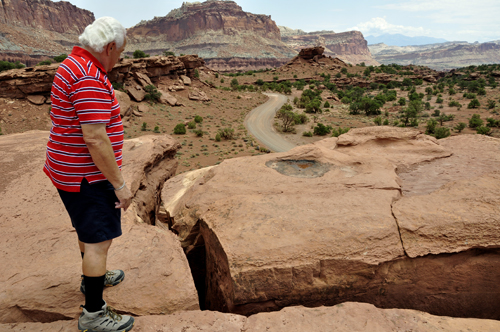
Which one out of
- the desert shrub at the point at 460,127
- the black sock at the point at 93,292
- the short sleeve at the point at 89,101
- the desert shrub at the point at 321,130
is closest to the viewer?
the short sleeve at the point at 89,101

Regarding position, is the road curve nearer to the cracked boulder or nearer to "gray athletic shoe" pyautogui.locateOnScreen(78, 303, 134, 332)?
the cracked boulder

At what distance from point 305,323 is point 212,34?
15794 cm

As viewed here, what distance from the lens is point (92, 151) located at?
2.21 meters

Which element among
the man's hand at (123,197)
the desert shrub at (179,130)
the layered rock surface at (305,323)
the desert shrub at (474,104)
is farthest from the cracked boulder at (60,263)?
the desert shrub at (474,104)

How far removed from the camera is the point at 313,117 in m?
33.3

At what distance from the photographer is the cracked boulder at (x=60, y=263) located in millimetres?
2855

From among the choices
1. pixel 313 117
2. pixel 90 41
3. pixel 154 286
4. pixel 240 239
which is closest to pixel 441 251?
pixel 240 239

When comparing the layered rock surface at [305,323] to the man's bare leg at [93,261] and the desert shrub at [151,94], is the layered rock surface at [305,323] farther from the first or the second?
the desert shrub at [151,94]

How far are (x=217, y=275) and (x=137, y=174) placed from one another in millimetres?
3119

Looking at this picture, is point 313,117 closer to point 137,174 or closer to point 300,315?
point 137,174

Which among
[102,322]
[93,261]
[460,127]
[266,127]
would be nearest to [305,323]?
[102,322]

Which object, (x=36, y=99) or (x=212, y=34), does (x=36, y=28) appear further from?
(x=36, y=99)

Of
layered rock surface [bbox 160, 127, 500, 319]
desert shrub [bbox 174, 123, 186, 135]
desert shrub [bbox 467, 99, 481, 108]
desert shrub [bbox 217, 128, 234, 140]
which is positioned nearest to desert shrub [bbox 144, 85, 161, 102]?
desert shrub [bbox 174, 123, 186, 135]

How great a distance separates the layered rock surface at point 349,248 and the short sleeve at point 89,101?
209 cm
